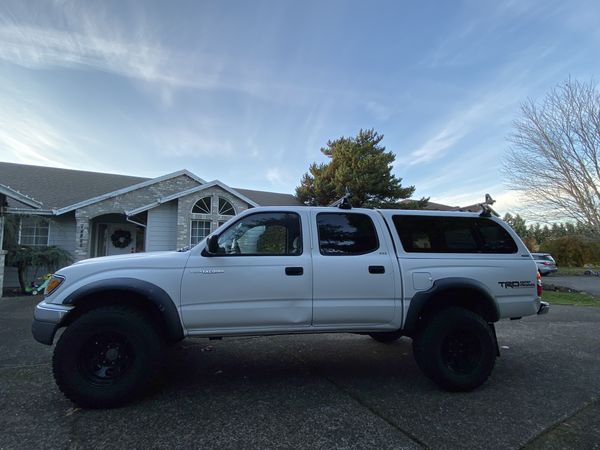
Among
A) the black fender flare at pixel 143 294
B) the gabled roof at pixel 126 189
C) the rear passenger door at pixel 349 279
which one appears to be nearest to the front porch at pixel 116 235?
the gabled roof at pixel 126 189

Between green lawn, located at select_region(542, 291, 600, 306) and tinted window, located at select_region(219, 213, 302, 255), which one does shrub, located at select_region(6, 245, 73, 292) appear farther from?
green lawn, located at select_region(542, 291, 600, 306)

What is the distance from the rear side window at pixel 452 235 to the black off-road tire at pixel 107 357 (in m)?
2.88

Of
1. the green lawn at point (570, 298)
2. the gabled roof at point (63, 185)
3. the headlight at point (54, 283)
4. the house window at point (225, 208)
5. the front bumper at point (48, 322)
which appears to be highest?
the gabled roof at point (63, 185)

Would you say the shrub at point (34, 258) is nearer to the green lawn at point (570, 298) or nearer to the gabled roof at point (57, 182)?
the gabled roof at point (57, 182)

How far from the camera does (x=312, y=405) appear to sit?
3027 mm

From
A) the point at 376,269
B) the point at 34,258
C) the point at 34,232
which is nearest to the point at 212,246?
the point at 376,269

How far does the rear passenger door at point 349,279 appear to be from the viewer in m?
3.32

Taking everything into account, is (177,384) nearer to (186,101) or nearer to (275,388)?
(275,388)

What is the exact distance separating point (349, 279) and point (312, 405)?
1251 mm

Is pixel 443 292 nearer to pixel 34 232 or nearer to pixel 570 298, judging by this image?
pixel 570 298

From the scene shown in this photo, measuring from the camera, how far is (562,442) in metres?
2.49

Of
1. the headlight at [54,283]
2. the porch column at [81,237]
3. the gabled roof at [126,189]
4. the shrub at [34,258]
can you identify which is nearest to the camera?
the headlight at [54,283]

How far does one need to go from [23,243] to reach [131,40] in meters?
8.94

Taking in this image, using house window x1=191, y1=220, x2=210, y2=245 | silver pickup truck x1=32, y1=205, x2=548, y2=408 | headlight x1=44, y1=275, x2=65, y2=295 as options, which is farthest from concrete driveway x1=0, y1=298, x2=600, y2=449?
house window x1=191, y1=220, x2=210, y2=245
